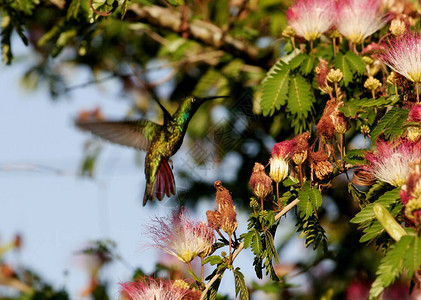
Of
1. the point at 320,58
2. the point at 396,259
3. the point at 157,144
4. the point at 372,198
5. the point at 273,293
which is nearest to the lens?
the point at 396,259

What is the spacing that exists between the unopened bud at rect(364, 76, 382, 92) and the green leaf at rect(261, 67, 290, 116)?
321 mm

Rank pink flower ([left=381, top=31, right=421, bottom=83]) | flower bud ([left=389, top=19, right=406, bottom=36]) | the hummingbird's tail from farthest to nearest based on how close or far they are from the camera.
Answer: the hummingbird's tail → flower bud ([left=389, top=19, right=406, bottom=36]) → pink flower ([left=381, top=31, right=421, bottom=83])

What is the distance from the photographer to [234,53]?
3789mm

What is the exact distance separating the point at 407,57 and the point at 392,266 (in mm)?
814

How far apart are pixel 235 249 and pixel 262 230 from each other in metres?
0.11

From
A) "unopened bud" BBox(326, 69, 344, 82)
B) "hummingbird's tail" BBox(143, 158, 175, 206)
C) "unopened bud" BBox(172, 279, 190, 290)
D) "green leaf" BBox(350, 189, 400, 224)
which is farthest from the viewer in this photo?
"hummingbird's tail" BBox(143, 158, 175, 206)

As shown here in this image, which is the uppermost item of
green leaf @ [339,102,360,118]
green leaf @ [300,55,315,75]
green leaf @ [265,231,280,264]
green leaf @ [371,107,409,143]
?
green leaf @ [371,107,409,143]

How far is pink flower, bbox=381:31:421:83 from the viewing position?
1.98 meters

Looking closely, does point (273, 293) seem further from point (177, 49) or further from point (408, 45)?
point (408, 45)

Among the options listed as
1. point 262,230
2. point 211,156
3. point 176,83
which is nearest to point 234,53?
point 176,83

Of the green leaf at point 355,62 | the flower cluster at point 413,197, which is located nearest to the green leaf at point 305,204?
the flower cluster at point 413,197

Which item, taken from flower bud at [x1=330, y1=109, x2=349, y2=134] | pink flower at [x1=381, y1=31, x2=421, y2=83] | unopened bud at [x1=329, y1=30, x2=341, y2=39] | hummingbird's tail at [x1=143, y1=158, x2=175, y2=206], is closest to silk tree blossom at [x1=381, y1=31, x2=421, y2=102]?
pink flower at [x1=381, y1=31, x2=421, y2=83]

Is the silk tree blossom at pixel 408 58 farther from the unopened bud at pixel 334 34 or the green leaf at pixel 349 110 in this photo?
the unopened bud at pixel 334 34

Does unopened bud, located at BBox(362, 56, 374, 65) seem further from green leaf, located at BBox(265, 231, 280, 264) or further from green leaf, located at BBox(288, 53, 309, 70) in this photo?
green leaf, located at BBox(265, 231, 280, 264)
